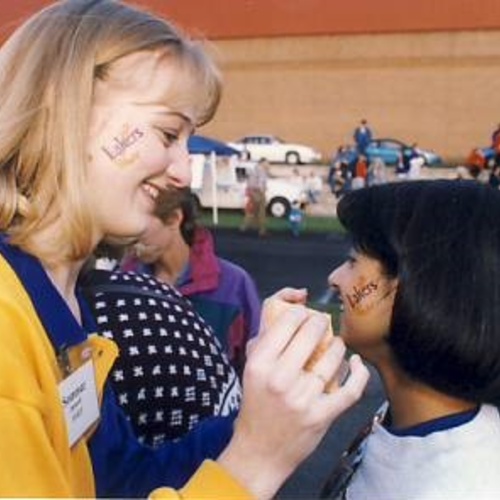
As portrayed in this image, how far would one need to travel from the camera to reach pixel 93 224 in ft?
4.05

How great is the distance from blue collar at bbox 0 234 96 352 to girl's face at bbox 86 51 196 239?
0.13 m

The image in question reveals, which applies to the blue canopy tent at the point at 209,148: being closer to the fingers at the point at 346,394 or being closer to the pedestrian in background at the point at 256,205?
the pedestrian in background at the point at 256,205

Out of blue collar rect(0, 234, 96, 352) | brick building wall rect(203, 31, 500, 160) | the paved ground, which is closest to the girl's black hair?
blue collar rect(0, 234, 96, 352)

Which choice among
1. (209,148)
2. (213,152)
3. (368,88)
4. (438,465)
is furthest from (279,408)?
(368,88)

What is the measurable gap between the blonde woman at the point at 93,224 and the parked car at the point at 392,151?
25.0m

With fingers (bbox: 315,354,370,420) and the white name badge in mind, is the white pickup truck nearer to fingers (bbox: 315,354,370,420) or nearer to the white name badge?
the white name badge

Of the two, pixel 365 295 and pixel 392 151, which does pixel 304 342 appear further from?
pixel 392 151

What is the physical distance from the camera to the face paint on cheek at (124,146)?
1205 millimetres

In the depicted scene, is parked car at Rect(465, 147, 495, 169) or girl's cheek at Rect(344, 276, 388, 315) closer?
girl's cheek at Rect(344, 276, 388, 315)

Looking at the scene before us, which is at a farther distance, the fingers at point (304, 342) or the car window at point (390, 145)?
the car window at point (390, 145)

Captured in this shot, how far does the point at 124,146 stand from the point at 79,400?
1.26 ft

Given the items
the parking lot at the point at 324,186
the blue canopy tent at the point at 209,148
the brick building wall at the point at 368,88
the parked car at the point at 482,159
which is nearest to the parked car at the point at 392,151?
the parking lot at the point at 324,186

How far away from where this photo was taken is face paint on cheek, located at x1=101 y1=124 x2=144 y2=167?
47.4 inches

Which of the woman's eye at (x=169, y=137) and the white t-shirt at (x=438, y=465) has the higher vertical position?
the woman's eye at (x=169, y=137)
